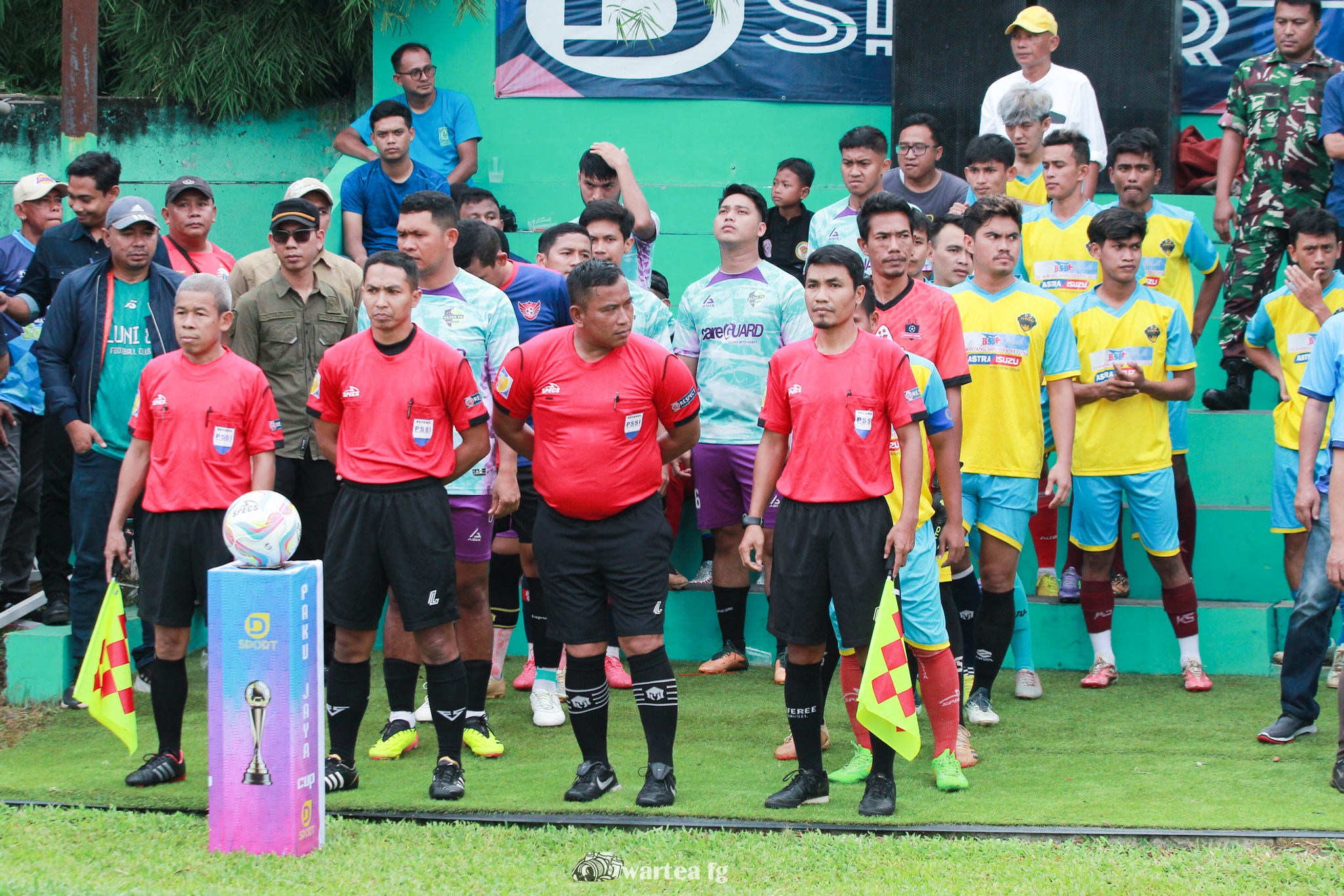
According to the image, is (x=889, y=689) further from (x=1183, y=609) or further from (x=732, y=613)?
(x=1183, y=609)

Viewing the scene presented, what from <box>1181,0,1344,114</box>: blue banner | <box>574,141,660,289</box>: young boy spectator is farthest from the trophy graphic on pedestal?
<box>1181,0,1344,114</box>: blue banner

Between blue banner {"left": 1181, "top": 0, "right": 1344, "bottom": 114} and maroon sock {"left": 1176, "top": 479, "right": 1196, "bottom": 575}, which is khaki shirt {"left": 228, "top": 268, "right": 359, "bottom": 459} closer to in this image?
maroon sock {"left": 1176, "top": 479, "right": 1196, "bottom": 575}

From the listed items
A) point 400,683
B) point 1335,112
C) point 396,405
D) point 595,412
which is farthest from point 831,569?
point 1335,112

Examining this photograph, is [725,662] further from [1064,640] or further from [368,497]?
[368,497]

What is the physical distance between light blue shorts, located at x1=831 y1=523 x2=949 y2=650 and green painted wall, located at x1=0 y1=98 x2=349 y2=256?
280 inches

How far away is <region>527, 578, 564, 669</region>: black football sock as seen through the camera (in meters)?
5.82

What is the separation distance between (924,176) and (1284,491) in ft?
8.81

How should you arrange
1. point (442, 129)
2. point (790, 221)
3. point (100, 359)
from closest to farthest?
point (100, 359)
point (790, 221)
point (442, 129)

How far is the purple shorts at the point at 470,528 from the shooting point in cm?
518

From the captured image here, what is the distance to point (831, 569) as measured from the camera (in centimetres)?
439

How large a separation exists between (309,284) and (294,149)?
16.7 ft

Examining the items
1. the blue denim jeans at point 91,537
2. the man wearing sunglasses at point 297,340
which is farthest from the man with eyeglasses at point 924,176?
the blue denim jeans at point 91,537

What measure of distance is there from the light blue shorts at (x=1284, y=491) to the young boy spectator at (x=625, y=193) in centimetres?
337

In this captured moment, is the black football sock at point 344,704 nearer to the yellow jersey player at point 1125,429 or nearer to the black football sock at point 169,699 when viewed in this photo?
the black football sock at point 169,699
